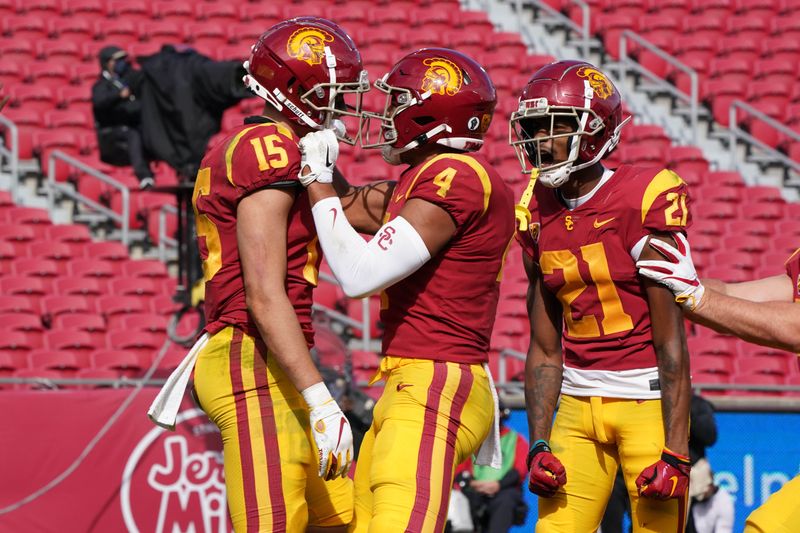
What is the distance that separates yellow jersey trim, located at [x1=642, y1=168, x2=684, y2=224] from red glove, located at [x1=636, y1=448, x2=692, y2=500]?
79 cm

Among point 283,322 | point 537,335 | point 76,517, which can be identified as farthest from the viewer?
point 76,517

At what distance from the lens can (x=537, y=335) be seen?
452cm

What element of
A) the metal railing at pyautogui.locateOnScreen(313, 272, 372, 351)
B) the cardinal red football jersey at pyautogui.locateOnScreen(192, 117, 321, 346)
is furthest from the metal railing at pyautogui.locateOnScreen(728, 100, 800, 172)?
the cardinal red football jersey at pyautogui.locateOnScreen(192, 117, 321, 346)

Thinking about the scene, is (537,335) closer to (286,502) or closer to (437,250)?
(437,250)

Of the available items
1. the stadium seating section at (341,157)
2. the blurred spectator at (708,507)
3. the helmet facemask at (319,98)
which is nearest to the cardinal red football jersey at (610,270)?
the helmet facemask at (319,98)

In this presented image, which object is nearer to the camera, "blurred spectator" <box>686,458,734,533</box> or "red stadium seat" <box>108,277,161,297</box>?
"blurred spectator" <box>686,458,734,533</box>

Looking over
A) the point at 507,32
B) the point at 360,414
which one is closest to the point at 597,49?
the point at 507,32

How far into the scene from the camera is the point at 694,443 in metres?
6.48

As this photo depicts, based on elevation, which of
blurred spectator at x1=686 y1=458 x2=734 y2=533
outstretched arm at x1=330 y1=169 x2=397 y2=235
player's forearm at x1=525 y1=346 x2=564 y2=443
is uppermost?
outstretched arm at x1=330 y1=169 x2=397 y2=235

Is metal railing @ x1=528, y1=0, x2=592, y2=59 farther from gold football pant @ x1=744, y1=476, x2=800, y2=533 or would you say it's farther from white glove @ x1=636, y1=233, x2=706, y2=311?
gold football pant @ x1=744, y1=476, x2=800, y2=533

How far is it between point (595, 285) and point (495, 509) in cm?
335

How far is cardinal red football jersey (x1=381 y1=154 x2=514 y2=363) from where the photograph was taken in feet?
12.7

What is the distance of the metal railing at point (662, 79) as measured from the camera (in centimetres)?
1370

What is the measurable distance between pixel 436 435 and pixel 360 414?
3828 mm
